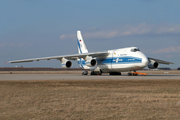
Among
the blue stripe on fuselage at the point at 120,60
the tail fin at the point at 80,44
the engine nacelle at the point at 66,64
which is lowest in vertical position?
the engine nacelle at the point at 66,64

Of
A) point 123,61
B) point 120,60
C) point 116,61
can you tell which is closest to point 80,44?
point 116,61

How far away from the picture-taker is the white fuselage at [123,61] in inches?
1274

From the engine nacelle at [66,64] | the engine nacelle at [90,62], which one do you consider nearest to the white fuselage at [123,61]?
the engine nacelle at [90,62]

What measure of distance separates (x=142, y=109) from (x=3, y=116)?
4351 mm

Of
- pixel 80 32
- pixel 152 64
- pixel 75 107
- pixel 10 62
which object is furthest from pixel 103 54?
pixel 75 107

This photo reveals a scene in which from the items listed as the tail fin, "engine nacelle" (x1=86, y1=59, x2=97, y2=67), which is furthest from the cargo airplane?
the tail fin

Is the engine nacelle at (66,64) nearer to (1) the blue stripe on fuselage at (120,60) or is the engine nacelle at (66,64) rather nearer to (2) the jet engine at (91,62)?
(2) the jet engine at (91,62)

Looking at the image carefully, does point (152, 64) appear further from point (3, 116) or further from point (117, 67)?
point (3, 116)

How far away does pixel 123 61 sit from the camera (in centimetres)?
3453

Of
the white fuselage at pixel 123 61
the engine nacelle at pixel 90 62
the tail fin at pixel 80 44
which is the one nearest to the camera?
the white fuselage at pixel 123 61

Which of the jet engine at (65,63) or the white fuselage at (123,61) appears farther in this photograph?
the jet engine at (65,63)

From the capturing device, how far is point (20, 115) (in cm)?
700

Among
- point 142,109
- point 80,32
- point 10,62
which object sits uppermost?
point 80,32

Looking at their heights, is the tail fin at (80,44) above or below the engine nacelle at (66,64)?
above
